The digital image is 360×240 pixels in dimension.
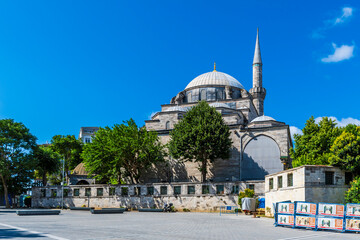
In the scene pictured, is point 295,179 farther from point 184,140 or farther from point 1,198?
point 1,198

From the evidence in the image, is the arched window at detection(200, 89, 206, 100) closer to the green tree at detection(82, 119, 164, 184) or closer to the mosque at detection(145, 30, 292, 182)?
the mosque at detection(145, 30, 292, 182)

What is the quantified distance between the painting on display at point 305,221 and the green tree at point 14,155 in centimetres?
3042

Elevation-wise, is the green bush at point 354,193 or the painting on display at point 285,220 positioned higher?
the green bush at point 354,193

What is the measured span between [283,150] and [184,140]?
36.2 ft

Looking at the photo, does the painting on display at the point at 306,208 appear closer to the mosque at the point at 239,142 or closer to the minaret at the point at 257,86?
the mosque at the point at 239,142

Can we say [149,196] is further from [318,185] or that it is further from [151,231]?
[151,231]

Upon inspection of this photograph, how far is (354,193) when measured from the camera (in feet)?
64.4

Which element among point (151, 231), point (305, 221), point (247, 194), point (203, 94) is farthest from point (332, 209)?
point (203, 94)

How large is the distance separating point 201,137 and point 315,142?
10332 millimetres

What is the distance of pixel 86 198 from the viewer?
3944 centimetres

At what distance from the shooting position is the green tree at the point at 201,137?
35.2 metres

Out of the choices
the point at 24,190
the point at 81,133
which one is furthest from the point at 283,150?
the point at 81,133

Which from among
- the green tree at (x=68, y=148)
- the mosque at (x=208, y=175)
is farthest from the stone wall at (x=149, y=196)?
the green tree at (x=68, y=148)

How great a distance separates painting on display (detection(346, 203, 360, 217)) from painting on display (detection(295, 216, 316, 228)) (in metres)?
1.35
